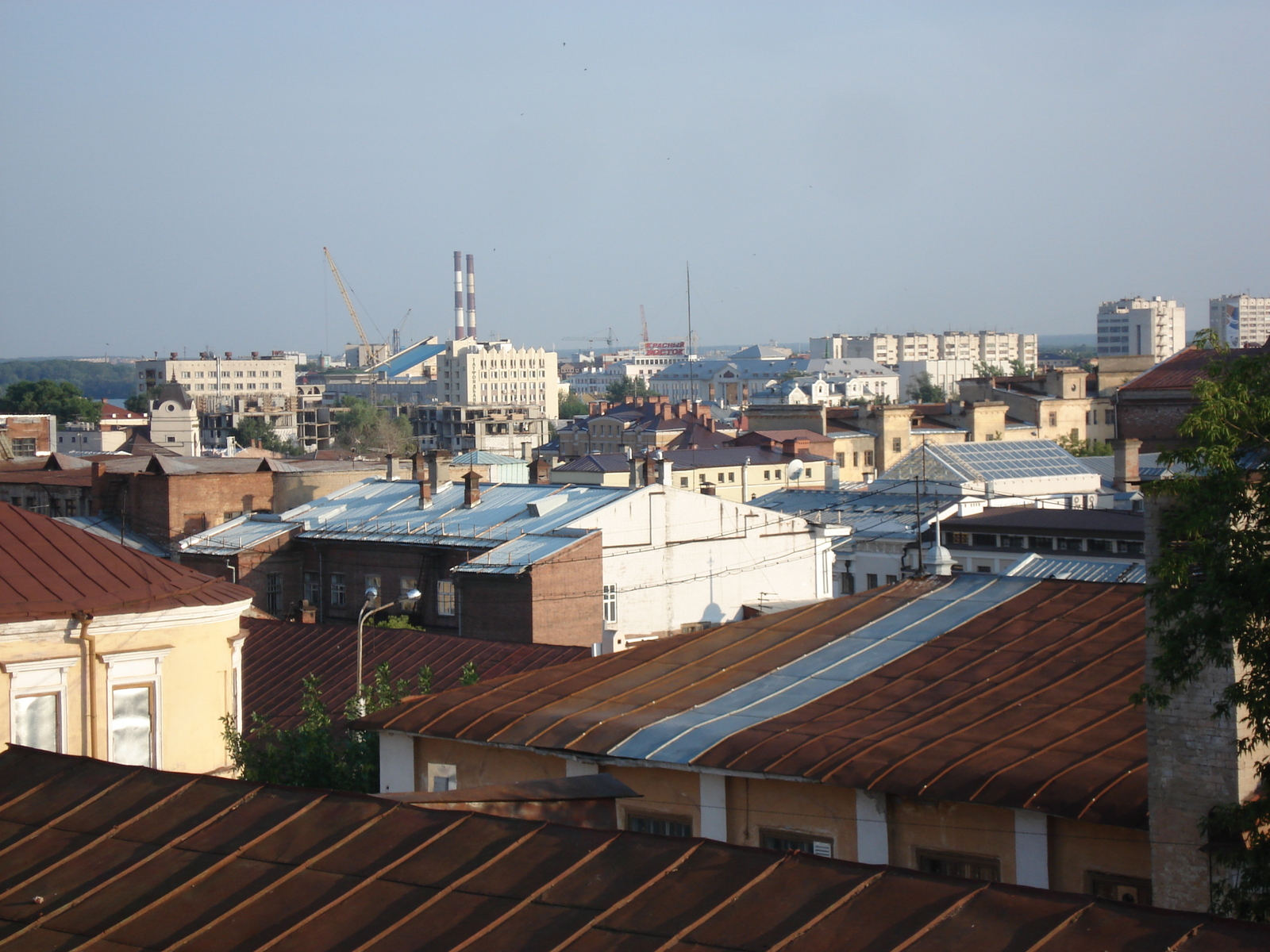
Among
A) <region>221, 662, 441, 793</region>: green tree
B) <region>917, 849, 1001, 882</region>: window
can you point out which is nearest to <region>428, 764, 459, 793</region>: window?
<region>221, 662, 441, 793</region>: green tree

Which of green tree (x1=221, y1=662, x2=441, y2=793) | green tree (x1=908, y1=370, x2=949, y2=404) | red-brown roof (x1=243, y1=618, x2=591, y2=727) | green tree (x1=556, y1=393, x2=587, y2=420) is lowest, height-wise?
green tree (x1=556, y1=393, x2=587, y2=420)

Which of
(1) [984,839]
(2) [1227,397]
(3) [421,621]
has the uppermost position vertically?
(2) [1227,397]

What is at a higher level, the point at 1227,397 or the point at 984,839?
the point at 1227,397

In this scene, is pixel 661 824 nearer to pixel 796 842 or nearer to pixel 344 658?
pixel 796 842

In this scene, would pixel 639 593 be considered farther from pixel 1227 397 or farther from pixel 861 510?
pixel 1227 397

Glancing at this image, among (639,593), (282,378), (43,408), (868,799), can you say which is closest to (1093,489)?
(639,593)

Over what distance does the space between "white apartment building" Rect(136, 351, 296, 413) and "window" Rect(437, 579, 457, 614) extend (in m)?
153

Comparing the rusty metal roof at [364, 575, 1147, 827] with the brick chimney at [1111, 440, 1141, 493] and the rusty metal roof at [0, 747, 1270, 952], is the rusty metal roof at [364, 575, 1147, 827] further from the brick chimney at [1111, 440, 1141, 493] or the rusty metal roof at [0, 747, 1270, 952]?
the brick chimney at [1111, 440, 1141, 493]

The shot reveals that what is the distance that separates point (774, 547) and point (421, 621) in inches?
320

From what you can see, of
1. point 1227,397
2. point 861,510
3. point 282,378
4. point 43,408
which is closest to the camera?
point 1227,397

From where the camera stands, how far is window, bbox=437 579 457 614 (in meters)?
31.6

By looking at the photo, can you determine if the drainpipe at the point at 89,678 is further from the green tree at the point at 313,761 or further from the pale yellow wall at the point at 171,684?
the green tree at the point at 313,761

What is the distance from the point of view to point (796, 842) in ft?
35.9

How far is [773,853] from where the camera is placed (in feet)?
21.7
